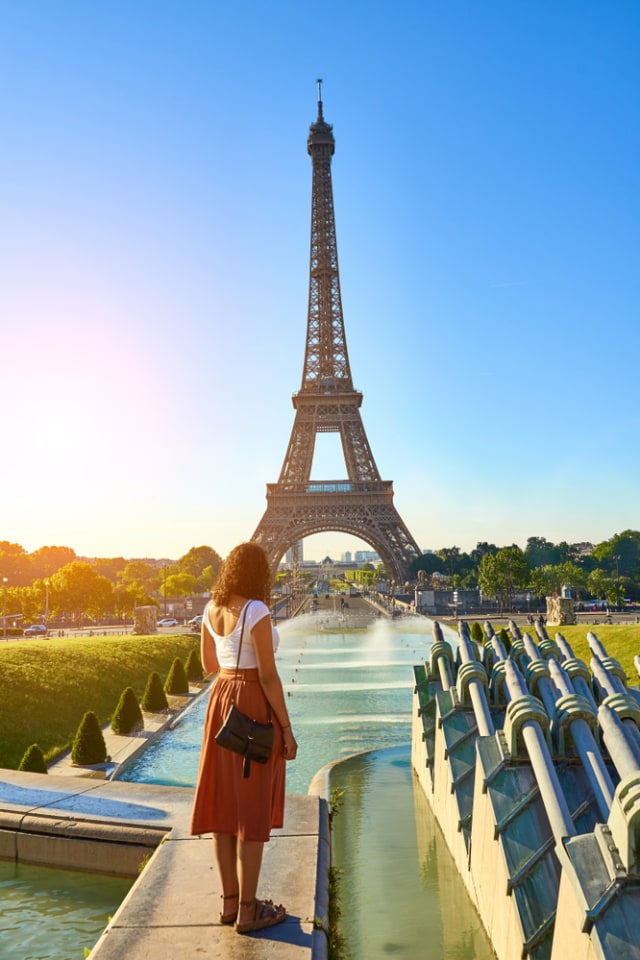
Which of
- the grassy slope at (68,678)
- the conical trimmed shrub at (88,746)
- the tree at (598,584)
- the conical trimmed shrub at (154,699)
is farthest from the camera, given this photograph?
the tree at (598,584)

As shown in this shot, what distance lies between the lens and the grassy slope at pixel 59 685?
15305 millimetres

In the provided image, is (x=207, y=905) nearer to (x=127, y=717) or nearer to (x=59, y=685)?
(x=127, y=717)

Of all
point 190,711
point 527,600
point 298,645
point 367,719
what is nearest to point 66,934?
point 367,719

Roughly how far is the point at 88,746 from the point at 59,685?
6631 millimetres

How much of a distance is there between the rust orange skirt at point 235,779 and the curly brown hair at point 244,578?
1.37 feet

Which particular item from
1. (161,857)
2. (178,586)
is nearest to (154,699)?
(161,857)

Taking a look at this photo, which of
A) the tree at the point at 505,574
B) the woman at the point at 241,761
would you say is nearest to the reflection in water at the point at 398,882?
the woman at the point at 241,761

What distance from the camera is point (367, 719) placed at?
1606 centimetres

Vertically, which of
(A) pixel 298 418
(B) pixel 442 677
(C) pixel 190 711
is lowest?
(C) pixel 190 711

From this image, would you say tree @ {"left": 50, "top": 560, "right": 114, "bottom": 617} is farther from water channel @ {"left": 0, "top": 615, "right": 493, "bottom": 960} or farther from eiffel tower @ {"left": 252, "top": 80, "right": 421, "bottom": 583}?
water channel @ {"left": 0, "top": 615, "right": 493, "bottom": 960}

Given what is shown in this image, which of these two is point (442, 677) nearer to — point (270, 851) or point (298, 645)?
point (270, 851)

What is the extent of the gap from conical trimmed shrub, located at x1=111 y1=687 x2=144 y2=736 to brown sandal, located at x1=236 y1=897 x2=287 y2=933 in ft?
38.2

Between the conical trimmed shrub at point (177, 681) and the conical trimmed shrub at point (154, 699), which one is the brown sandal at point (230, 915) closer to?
the conical trimmed shrub at point (154, 699)

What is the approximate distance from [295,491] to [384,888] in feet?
220
